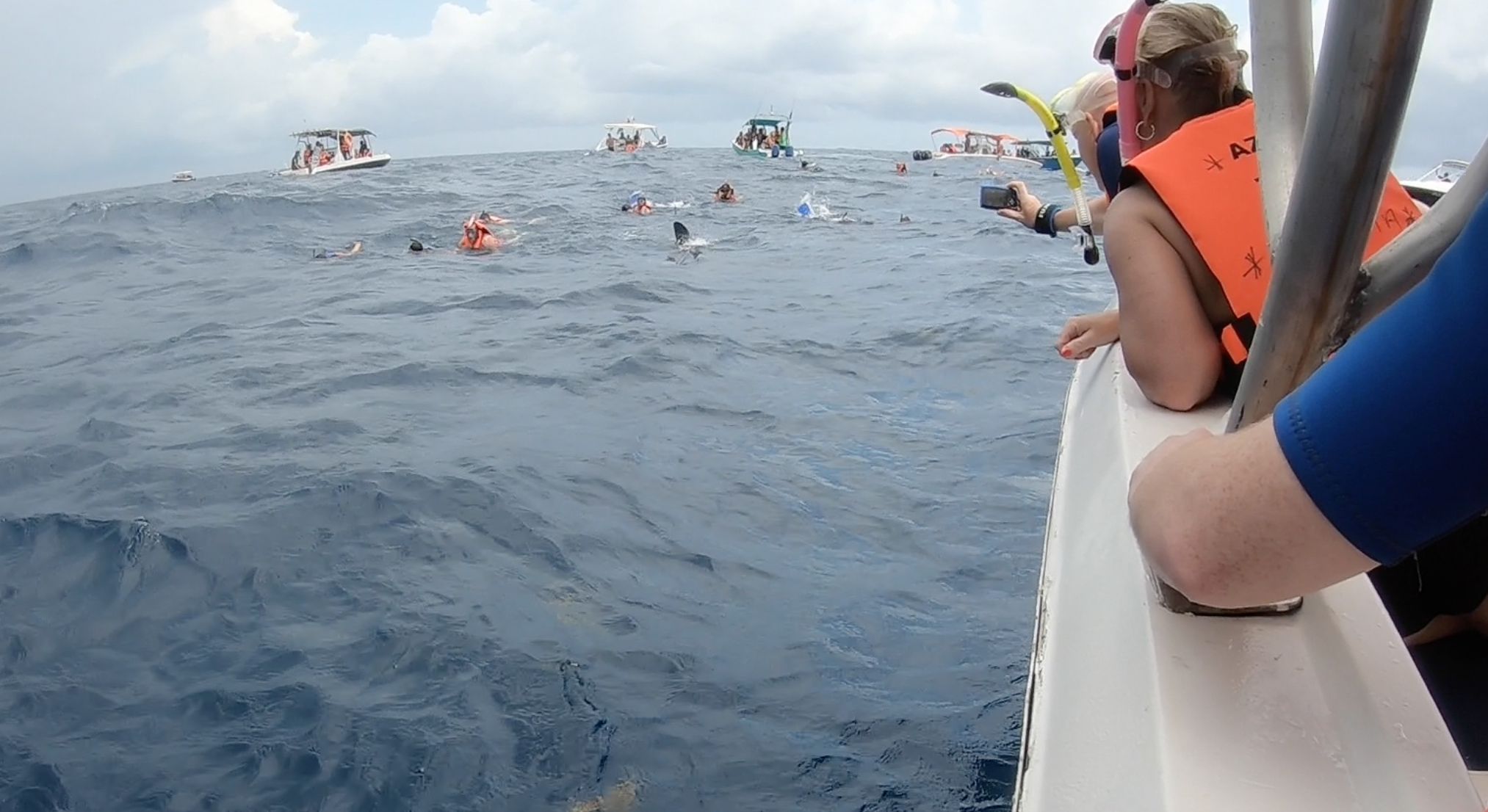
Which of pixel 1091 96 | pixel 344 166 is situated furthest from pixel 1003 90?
pixel 344 166

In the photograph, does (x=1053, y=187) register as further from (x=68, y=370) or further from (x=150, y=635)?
(x=150, y=635)

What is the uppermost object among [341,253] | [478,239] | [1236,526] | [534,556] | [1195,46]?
[1195,46]

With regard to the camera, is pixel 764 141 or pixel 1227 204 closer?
pixel 1227 204

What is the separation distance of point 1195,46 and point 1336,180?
1.32m

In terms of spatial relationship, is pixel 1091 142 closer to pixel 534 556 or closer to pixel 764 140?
pixel 534 556

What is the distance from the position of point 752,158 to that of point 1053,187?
59.6 feet

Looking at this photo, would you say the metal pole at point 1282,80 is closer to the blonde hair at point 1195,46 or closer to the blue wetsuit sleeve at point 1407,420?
the blue wetsuit sleeve at point 1407,420

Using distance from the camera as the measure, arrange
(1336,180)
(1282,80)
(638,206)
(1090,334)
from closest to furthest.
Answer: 1. (1336,180)
2. (1282,80)
3. (1090,334)
4. (638,206)

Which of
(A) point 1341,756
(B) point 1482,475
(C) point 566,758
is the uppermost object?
(B) point 1482,475

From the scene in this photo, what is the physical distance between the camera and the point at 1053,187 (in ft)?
113

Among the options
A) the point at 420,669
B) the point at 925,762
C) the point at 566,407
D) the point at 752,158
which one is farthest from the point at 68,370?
the point at 752,158

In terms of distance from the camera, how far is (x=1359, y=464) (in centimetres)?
86

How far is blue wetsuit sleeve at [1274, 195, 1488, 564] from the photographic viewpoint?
798 millimetres

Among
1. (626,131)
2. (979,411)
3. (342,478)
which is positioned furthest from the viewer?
(626,131)
